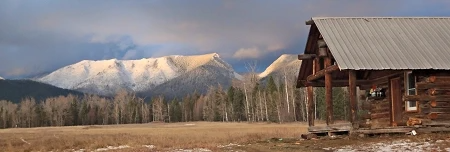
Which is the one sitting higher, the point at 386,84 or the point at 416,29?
the point at 416,29

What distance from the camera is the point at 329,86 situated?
897 inches

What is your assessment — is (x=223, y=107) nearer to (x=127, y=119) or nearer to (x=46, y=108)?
(x=127, y=119)

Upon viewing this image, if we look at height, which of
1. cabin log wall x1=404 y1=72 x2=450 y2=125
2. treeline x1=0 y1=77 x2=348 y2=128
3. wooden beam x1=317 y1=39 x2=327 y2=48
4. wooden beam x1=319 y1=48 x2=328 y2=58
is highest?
wooden beam x1=317 y1=39 x2=327 y2=48

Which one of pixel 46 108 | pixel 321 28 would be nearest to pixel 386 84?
pixel 321 28

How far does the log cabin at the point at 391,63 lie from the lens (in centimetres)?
2141

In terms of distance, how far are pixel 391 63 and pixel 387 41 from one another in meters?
2.32

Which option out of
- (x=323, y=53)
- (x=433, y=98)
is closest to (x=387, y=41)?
(x=323, y=53)

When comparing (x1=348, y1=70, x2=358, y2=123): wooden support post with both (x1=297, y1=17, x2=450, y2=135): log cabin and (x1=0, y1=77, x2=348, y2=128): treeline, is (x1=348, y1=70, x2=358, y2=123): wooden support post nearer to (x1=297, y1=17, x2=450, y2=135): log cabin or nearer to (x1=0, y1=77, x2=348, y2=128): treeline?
(x1=297, y1=17, x2=450, y2=135): log cabin

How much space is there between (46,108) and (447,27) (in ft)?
519

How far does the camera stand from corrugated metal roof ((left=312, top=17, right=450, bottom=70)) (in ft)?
69.7

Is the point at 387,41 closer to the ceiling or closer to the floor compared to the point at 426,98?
closer to the ceiling

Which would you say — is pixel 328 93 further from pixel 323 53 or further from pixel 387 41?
pixel 387 41

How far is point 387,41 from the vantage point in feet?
76.0

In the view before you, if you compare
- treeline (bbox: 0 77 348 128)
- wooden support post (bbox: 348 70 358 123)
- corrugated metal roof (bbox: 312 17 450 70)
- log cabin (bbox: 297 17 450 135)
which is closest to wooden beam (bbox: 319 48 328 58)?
log cabin (bbox: 297 17 450 135)
